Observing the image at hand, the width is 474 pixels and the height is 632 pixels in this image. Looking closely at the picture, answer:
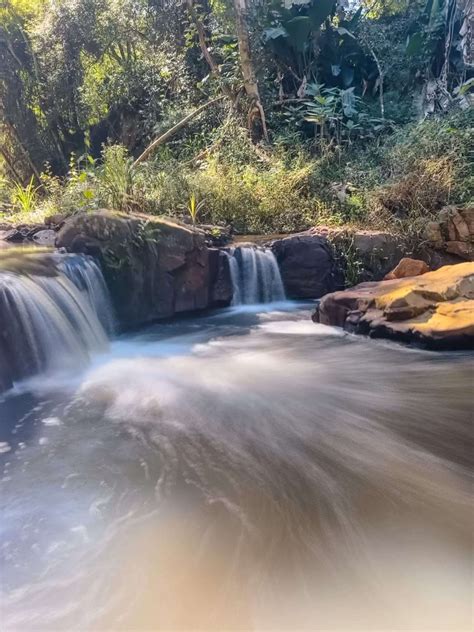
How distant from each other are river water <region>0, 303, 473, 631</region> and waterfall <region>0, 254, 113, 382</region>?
283 millimetres

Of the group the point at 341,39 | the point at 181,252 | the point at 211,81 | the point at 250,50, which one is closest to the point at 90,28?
the point at 211,81

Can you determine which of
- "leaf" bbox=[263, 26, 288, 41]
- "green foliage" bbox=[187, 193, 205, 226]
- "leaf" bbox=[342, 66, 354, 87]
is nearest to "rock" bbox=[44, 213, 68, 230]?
"green foliage" bbox=[187, 193, 205, 226]

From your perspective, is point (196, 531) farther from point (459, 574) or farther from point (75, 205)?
point (75, 205)

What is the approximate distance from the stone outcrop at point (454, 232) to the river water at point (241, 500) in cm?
366

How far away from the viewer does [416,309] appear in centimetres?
520

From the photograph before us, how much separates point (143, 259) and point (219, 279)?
1.36 m

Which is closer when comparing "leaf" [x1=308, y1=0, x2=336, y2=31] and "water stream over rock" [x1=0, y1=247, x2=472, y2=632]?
"water stream over rock" [x1=0, y1=247, x2=472, y2=632]

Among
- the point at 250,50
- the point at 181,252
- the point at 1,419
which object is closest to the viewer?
the point at 1,419

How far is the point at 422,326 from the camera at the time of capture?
4.92m

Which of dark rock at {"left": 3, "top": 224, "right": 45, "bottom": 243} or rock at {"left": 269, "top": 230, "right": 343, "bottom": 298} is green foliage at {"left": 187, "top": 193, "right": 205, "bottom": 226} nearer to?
rock at {"left": 269, "top": 230, "right": 343, "bottom": 298}

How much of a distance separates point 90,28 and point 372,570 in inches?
573

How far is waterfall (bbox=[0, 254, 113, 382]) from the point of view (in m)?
4.46

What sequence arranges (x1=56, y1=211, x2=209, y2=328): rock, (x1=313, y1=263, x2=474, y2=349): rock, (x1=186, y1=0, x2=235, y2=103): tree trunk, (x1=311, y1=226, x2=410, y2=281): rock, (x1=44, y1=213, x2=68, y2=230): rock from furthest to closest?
(x1=186, y1=0, x2=235, y2=103): tree trunk < (x1=44, y1=213, x2=68, y2=230): rock < (x1=311, y1=226, x2=410, y2=281): rock < (x1=56, y1=211, x2=209, y2=328): rock < (x1=313, y1=263, x2=474, y2=349): rock

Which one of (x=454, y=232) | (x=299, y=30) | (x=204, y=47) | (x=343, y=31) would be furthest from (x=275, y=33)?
(x=454, y=232)
